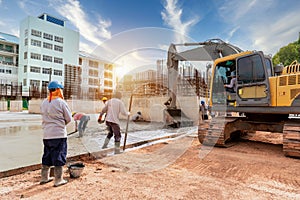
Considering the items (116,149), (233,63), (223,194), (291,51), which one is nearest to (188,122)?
(233,63)

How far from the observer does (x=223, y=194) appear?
248 centimetres

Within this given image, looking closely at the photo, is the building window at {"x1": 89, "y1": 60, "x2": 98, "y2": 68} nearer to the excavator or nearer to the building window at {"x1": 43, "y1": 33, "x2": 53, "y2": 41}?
the building window at {"x1": 43, "y1": 33, "x2": 53, "y2": 41}

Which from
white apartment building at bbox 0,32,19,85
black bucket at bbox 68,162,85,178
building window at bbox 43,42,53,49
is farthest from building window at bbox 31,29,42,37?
black bucket at bbox 68,162,85,178

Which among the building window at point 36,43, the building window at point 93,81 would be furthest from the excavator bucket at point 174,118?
the building window at point 36,43

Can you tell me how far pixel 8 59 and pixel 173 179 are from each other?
138 feet

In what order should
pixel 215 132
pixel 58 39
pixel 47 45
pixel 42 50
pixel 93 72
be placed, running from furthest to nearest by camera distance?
pixel 93 72
pixel 58 39
pixel 47 45
pixel 42 50
pixel 215 132

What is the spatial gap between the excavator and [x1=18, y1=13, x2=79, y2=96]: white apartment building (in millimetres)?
29807

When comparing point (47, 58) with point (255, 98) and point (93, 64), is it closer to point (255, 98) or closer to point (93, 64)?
point (93, 64)

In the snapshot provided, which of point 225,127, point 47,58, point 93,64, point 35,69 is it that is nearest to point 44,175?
point 225,127

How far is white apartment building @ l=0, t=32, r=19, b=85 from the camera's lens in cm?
3288

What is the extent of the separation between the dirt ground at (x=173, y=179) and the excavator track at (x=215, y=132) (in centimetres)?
93

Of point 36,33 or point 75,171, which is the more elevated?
point 36,33

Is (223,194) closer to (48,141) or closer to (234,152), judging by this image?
(48,141)

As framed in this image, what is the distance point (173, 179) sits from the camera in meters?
2.97
